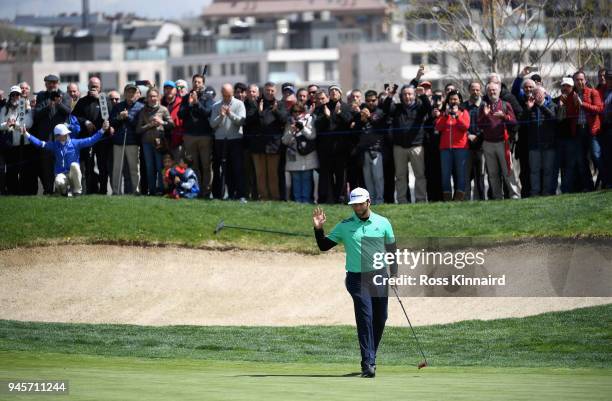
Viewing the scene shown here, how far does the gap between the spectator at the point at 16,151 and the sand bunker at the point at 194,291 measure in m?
3.06

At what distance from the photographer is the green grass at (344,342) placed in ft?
56.7

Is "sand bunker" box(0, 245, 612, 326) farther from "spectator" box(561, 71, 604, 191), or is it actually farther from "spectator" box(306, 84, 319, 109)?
"spectator" box(561, 71, 604, 191)

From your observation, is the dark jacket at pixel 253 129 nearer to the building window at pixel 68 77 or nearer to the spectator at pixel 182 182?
the spectator at pixel 182 182

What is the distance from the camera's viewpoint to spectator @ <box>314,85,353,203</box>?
2464 centimetres

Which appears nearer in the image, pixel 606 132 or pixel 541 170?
pixel 606 132

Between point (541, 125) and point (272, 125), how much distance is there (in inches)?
194

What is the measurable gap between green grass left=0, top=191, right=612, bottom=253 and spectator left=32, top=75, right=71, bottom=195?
3.56 ft

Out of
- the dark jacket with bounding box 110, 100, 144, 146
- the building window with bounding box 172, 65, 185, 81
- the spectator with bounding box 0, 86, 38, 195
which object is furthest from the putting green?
the building window with bounding box 172, 65, 185, 81

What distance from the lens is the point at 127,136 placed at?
25781mm

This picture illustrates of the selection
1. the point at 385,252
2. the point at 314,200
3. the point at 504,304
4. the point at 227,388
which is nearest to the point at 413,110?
the point at 314,200

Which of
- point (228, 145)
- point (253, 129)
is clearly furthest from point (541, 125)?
point (228, 145)

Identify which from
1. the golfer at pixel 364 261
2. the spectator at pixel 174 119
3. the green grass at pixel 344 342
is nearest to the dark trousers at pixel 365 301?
the golfer at pixel 364 261

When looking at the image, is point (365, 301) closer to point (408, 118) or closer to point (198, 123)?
point (408, 118)

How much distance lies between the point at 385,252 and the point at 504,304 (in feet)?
20.5
